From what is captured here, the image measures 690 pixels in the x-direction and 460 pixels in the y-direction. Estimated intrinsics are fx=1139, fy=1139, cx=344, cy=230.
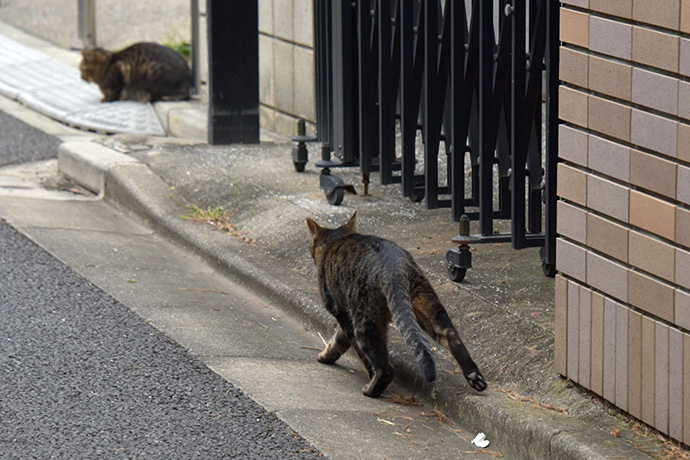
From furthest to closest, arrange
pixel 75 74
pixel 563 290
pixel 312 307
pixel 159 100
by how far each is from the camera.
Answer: pixel 75 74 → pixel 159 100 → pixel 312 307 → pixel 563 290

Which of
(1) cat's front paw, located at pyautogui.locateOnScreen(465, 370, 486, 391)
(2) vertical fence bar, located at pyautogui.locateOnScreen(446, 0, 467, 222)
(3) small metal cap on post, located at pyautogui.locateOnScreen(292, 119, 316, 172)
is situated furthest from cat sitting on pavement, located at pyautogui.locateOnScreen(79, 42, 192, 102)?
(1) cat's front paw, located at pyautogui.locateOnScreen(465, 370, 486, 391)

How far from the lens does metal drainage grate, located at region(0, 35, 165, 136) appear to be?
36.2ft

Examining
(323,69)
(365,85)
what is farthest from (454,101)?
(323,69)

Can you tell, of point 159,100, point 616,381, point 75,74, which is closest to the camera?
point 616,381

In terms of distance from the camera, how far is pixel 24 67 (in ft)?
44.4

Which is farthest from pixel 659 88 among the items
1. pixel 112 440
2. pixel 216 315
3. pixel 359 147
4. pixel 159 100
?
pixel 159 100

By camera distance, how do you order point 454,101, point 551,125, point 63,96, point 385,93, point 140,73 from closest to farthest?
point 551,125
point 454,101
point 385,93
point 140,73
point 63,96

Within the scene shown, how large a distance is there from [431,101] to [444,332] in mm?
1819

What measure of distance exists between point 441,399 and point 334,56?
3239mm

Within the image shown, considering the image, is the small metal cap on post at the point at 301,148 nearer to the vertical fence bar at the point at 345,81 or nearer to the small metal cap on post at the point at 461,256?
the vertical fence bar at the point at 345,81

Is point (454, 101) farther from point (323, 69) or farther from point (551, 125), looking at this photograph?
point (323, 69)

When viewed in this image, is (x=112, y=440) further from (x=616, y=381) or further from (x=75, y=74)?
(x=75, y=74)

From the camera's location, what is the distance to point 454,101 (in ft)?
19.1

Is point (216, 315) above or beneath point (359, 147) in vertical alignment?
beneath
